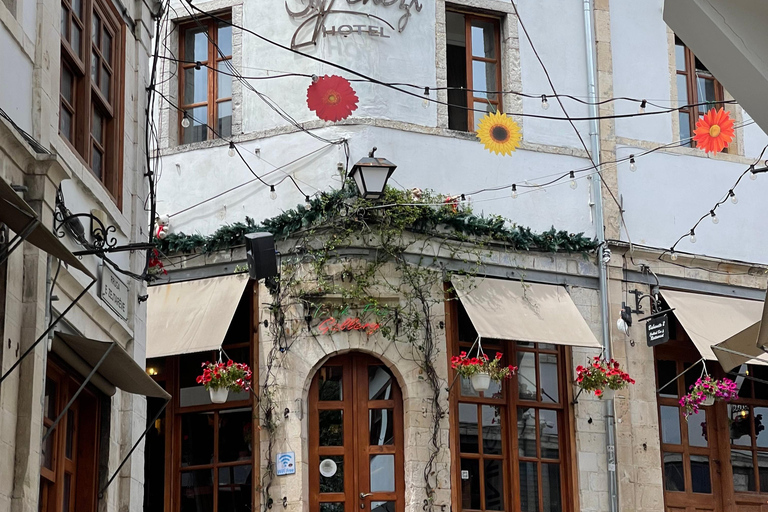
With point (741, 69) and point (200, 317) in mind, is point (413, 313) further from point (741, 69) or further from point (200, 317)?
point (741, 69)

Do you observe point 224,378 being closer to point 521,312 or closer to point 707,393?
point 521,312

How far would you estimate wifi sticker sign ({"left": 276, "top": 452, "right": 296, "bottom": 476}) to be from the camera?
11.4 m

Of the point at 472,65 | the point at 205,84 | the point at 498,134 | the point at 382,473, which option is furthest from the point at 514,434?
the point at 205,84

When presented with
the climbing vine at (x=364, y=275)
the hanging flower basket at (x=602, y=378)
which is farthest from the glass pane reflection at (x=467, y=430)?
the hanging flower basket at (x=602, y=378)

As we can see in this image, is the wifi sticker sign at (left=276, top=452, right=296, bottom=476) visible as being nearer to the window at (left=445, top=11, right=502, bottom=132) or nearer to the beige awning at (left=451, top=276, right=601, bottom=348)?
the beige awning at (left=451, top=276, right=601, bottom=348)

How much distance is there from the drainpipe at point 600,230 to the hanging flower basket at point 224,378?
341 cm

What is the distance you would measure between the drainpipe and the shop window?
5097 millimetres

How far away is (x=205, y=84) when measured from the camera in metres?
13.1

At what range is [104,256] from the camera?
8141mm

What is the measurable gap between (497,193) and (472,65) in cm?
144

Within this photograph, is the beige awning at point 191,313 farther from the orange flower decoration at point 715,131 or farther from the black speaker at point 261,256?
the orange flower decoration at point 715,131

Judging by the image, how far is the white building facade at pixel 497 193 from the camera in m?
11.9

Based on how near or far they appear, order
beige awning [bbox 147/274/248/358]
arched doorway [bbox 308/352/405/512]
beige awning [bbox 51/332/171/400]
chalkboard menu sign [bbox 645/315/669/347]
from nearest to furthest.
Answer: beige awning [bbox 51/332/171/400] → arched doorway [bbox 308/352/405/512] → beige awning [bbox 147/274/248/358] → chalkboard menu sign [bbox 645/315/669/347]

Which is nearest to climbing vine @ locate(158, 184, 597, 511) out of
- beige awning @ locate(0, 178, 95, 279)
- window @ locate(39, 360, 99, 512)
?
window @ locate(39, 360, 99, 512)
